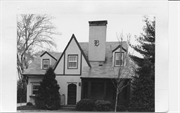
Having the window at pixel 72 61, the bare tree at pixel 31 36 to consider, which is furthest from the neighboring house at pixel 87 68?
the bare tree at pixel 31 36

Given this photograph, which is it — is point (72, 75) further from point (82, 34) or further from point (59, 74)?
point (82, 34)

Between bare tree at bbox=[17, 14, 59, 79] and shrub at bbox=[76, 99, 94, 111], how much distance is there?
98.3 inches

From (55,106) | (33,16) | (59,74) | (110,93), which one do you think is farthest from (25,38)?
(110,93)

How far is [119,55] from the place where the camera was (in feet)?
39.5

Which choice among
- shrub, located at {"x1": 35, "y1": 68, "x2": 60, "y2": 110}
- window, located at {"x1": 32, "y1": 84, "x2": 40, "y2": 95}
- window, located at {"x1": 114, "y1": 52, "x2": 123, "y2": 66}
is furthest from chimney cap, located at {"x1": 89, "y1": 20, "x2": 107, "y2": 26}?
window, located at {"x1": 32, "y1": 84, "x2": 40, "y2": 95}

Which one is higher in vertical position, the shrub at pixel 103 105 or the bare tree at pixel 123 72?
the bare tree at pixel 123 72

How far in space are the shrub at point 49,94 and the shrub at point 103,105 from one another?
153 cm

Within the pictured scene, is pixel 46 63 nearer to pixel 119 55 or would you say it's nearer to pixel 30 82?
pixel 30 82

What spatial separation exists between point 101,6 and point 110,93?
341cm

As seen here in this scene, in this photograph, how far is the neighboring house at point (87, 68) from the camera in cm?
1187

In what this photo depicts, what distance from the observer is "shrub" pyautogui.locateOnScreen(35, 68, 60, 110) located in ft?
38.9

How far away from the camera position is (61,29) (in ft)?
38.7

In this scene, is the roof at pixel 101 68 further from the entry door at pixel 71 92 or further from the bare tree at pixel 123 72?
the entry door at pixel 71 92
